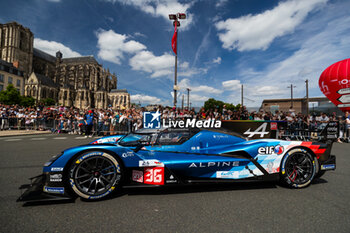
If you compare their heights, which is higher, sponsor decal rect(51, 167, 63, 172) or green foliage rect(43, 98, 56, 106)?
green foliage rect(43, 98, 56, 106)

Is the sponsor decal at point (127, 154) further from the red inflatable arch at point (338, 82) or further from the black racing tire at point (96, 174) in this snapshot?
the red inflatable arch at point (338, 82)

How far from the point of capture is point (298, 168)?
10.0ft

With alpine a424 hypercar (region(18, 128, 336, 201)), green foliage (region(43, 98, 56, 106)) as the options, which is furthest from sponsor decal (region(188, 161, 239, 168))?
green foliage (region(43, 98, 56, 106))

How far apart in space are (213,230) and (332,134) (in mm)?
3112

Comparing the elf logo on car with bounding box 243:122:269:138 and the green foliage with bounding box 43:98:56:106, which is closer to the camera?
the elf logo on car with bounding box 243:122:269:138

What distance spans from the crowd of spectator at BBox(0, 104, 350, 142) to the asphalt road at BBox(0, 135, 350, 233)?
653cm

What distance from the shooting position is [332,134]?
327 centimetres

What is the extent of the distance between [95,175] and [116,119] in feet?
31.9

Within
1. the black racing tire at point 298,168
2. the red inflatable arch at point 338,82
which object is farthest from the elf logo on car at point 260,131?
the red inflatable arch at point 338,82

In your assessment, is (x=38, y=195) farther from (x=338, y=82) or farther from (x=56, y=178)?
(x=338, y=82)

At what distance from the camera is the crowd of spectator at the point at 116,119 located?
408 inches

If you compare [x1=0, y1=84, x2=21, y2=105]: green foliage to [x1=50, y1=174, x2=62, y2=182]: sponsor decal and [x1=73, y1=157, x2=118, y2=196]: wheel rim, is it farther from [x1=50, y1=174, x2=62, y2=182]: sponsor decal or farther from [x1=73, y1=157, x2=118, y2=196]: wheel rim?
[x1=73, y1=157, x2=118, y2=196]: wheel rim

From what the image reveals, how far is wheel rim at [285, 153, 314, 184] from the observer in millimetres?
3041

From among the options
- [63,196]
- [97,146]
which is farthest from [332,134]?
[63,196]
